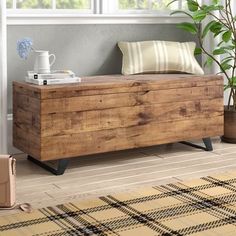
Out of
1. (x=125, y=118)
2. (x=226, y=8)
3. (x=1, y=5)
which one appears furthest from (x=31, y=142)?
(x=226, y=8)

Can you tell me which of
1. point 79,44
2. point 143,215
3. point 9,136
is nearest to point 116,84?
point 79,44

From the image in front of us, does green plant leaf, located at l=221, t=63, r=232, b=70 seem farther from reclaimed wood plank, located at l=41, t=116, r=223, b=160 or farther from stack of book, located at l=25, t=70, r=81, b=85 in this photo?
stack of book, located at l=25, t=70, r=81, b=85

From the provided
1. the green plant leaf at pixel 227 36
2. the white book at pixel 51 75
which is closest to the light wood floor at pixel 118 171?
the white book at pixel 51 75

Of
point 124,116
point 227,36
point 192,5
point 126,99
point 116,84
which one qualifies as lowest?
point 124,116

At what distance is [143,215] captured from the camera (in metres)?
3.27

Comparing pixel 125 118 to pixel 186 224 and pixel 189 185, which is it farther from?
pixel 186 224

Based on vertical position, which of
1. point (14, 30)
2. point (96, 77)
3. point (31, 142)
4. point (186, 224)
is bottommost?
point (186, 224)

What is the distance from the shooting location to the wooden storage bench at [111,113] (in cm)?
402

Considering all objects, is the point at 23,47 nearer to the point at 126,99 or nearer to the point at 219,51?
A: the point at 126,99

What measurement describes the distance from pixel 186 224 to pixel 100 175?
1119 mm

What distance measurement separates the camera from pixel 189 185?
3.84 meters

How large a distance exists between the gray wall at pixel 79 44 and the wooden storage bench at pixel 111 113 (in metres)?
0.28

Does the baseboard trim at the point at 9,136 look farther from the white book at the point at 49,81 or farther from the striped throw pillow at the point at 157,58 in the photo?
the striped throw pillow at the point at 157,58

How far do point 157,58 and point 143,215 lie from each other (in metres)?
1.97
